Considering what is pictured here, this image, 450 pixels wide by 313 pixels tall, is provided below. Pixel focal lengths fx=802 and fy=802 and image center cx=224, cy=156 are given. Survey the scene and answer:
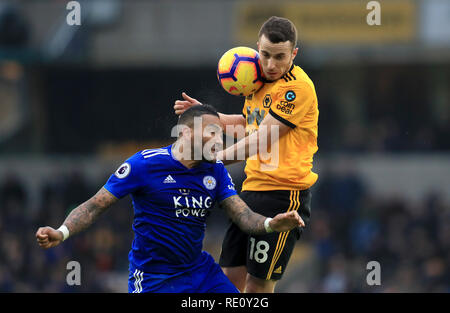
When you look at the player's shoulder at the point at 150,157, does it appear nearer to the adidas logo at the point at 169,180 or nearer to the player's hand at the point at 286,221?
the adidas logo at the point at 169,180

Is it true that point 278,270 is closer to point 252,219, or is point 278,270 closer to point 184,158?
point 252,219

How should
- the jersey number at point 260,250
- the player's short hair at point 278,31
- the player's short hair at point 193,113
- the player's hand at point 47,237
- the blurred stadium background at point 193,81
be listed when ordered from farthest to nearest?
the blurred stadium background at point 193,81, the jersey number at point 260,250, the player's short hair at point 278,31, the player's short hair at point 193,113, the player's hand at point 47,237

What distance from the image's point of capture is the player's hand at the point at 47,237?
5.28 m

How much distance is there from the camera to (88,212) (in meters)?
5.65

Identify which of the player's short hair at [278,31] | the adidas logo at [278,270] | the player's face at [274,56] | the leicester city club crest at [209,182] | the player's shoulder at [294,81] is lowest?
the adidas logo at [278,270]

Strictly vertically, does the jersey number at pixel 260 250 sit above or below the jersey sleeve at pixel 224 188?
below

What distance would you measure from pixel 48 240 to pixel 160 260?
87cm

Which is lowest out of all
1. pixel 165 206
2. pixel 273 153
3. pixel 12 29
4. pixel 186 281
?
pixel 186 281

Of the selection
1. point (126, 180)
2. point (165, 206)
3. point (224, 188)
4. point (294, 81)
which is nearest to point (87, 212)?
point (126, 180)

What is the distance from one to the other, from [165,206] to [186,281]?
57 cm

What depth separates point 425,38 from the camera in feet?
63.8

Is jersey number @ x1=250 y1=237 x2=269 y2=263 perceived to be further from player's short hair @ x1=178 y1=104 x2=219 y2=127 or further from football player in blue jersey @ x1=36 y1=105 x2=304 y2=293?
player's short hair @ x1=178 y1=104 x2=219 y2=127

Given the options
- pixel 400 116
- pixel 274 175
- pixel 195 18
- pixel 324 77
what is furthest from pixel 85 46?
pixel 274 175

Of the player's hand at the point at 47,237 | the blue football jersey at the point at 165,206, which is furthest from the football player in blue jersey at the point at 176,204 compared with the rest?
the player's hand at the point at 47,237
